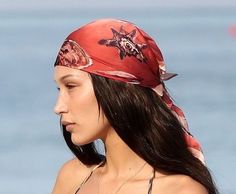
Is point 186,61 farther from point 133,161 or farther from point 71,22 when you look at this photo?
point 133,161

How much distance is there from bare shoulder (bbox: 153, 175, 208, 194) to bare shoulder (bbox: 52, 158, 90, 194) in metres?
0.36

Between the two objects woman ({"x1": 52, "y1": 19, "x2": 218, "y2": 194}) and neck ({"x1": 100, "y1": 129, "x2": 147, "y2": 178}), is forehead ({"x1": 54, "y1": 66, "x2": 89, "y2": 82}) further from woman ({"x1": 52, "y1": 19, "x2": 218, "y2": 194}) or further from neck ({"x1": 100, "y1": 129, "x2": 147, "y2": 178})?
neck ({"x1": 100, "y1": 129, "x2": 147, "y2": 178})

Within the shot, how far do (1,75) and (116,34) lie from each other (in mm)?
7581

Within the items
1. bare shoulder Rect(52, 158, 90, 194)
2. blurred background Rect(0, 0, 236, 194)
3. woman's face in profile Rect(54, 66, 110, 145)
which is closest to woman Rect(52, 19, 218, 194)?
woman's face in profile Rect(54, 66, 110, 145)

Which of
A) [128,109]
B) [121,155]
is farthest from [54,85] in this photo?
[128,109]

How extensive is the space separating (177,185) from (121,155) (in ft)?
0.69

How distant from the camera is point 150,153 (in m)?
3.31

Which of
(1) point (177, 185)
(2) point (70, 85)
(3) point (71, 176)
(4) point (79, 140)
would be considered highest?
(2) point (70, 85)

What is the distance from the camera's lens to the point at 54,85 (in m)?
9.66

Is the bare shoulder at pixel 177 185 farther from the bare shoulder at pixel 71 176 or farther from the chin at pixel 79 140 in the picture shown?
the bare shoulder at pixel 71 176

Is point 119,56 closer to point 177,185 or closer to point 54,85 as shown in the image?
point 177,185

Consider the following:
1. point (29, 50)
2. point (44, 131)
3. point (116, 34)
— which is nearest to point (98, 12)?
point (29, 50)

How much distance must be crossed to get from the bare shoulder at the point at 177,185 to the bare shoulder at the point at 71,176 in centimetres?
36

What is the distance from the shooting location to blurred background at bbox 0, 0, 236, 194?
23.2ft
